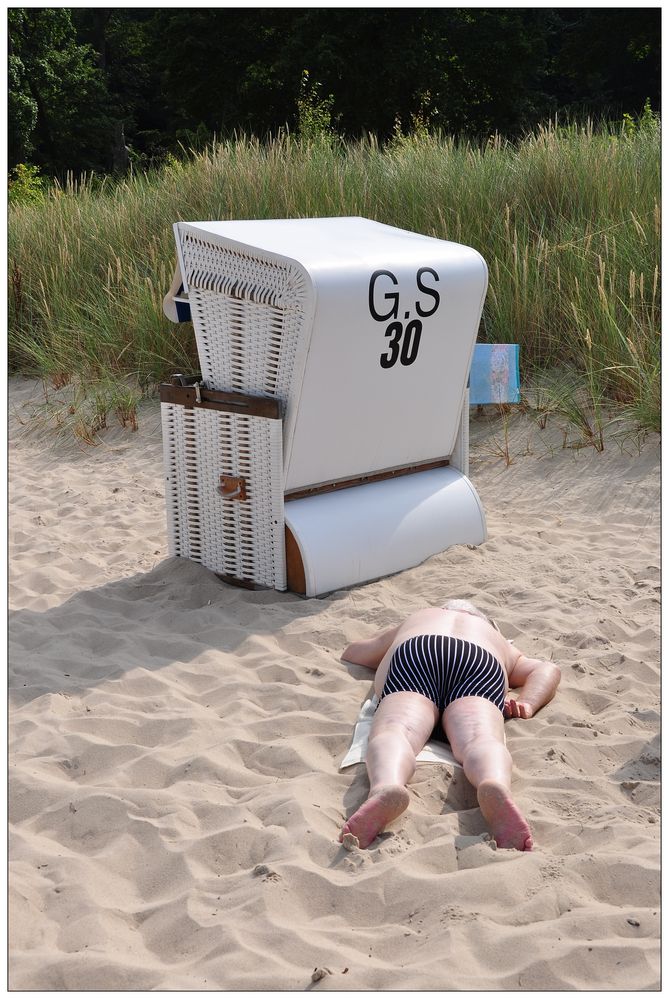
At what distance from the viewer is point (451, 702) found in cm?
294

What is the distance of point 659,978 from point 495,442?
14.9ft

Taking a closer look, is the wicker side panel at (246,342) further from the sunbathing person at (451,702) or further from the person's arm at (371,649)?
the sunbathing person at (451,702)

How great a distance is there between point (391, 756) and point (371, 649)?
89cm

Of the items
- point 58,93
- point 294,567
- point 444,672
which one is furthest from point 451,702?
point 58,93

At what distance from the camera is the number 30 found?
4.22m

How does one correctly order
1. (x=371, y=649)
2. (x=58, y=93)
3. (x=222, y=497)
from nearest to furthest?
(x=371, y=649) < (x=222, y=497) < (x=58, y=93)

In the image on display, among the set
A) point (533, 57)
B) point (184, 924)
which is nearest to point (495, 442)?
point (184, 924)

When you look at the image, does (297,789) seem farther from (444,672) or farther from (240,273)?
(240,273)

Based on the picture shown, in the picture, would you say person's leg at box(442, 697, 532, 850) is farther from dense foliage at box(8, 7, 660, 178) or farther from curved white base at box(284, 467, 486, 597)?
dense foliage at box(8, 7, 660, 178)

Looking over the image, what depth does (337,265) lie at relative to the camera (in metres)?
3.98

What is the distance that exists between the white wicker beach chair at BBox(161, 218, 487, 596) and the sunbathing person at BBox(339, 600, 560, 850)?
2.97 ft

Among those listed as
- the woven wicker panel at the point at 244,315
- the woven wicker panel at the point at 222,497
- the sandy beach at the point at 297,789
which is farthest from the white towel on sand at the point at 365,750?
the woven wicker panel at the point at 244,315

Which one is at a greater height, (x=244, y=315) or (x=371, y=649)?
(x=244, y=315)

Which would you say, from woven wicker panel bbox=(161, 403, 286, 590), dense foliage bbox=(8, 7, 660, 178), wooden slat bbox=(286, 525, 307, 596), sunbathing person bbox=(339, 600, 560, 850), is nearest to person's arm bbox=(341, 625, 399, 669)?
sunbathing person bbox=(339, 600, 560, 850)
